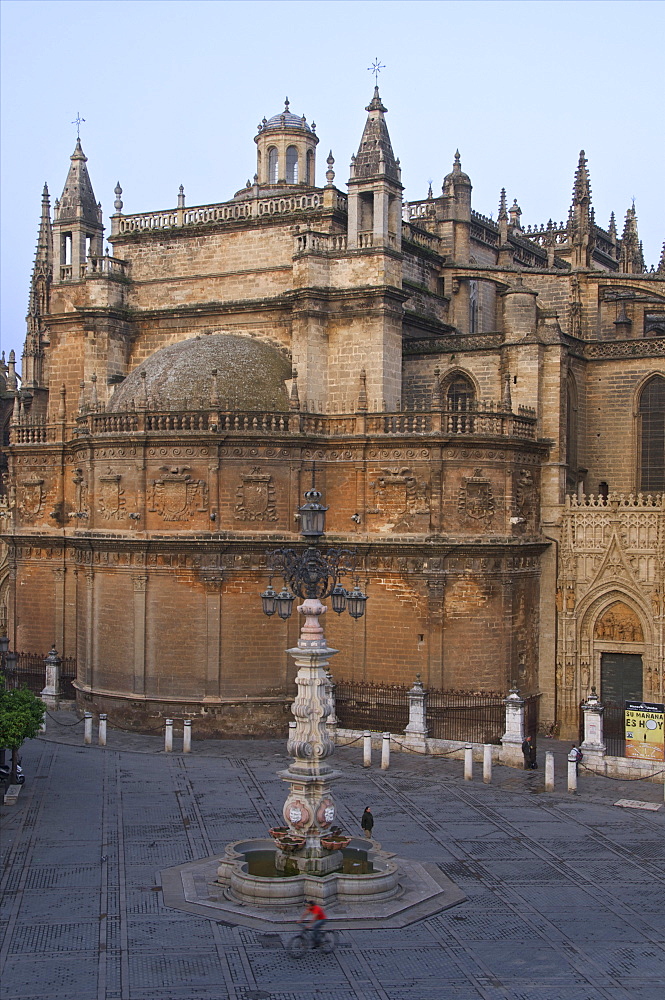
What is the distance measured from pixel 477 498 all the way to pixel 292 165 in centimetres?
1707

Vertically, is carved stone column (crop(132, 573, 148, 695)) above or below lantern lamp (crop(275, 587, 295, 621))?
below

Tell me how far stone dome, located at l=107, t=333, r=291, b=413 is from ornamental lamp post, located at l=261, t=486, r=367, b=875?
13351 millimetres

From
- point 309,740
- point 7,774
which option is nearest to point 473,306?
point 7,774

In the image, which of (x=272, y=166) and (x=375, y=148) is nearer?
(x=375, y=148)

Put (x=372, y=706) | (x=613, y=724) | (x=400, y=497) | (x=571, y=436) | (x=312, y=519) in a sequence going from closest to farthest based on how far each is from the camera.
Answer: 1. (x=312, y=519)
2. (x=372, y=706)
3. (x=400, y=497)
4. (x=613, y=724)
5. (x=571, y=436)

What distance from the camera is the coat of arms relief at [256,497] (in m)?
32.3

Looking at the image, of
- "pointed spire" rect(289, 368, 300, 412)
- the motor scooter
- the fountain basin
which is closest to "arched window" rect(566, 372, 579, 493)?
"pointed spire" rect(289, 368, 300, 412)

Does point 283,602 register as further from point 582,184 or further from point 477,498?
point 582,184

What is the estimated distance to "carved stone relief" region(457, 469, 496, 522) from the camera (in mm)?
31922

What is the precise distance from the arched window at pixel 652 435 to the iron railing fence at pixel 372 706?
33.9 ft

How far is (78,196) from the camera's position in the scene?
133 ft

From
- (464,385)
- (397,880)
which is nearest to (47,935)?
(397,880)

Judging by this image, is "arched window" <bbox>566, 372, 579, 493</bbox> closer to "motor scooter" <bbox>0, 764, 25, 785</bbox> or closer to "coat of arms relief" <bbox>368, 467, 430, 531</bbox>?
"coat of arms relief" <bbox>368, 467, 430, 531</bbox>

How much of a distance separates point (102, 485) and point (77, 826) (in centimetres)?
1226
